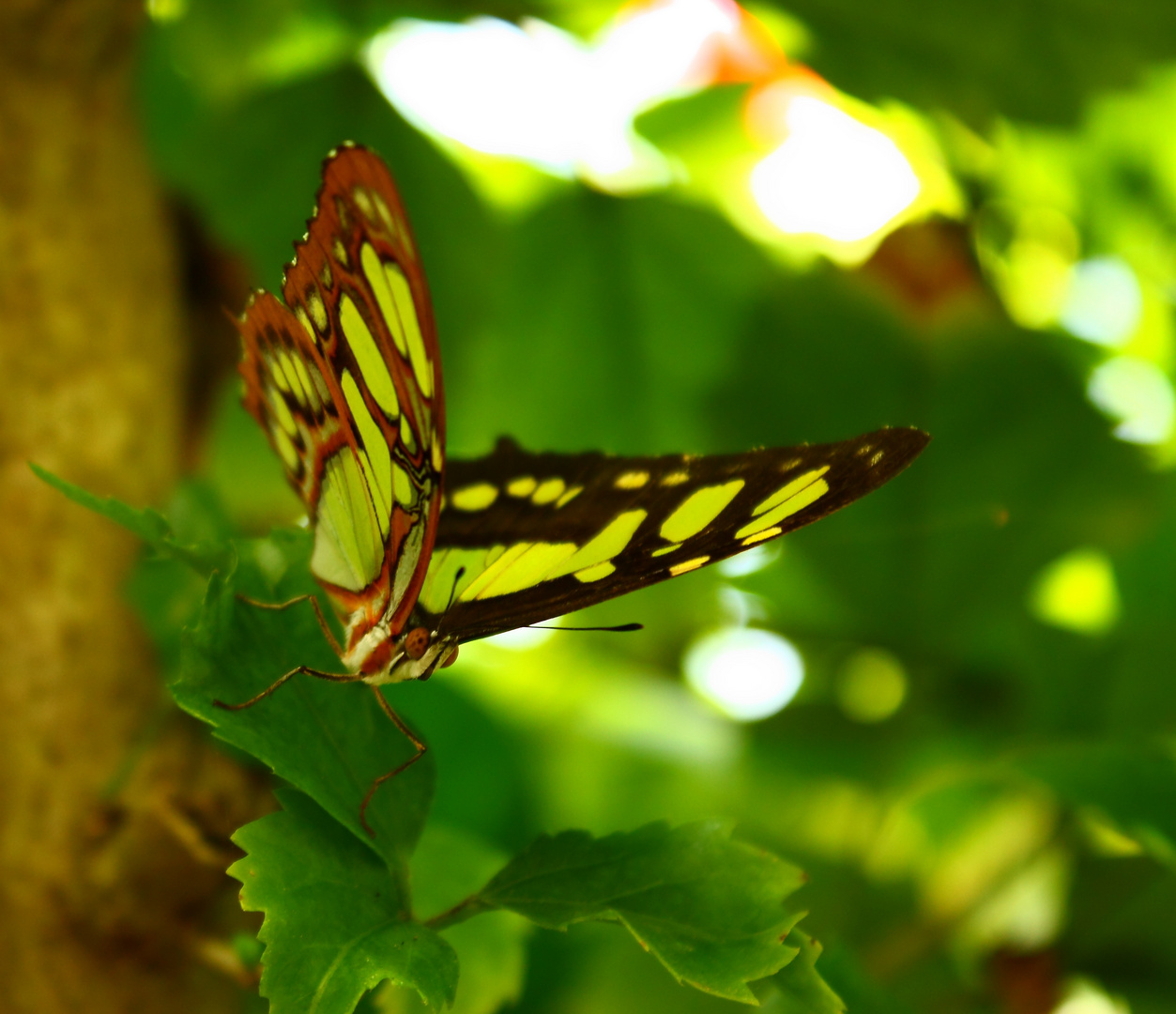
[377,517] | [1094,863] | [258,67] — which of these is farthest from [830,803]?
[258,67]

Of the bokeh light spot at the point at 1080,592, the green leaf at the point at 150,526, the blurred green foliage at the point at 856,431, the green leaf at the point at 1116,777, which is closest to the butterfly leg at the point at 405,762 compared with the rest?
the green leaf at the point at 150,526

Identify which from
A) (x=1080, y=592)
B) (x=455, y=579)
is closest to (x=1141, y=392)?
(x=1080, y=592)

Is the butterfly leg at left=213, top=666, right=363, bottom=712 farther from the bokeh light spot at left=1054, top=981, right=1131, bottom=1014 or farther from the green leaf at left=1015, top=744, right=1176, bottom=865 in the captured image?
the bokeh light spot at left=1054, top=981, right=1131, bottom=1014

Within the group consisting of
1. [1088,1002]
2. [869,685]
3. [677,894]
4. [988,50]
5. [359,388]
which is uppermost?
[988,50]

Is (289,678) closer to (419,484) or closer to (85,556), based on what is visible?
(419,484)

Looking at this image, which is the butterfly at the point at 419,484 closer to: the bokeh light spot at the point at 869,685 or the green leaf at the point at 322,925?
the green leaf at the point at 322,925

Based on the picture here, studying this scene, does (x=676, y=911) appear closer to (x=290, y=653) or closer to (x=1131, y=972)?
(x=290, y=653)
